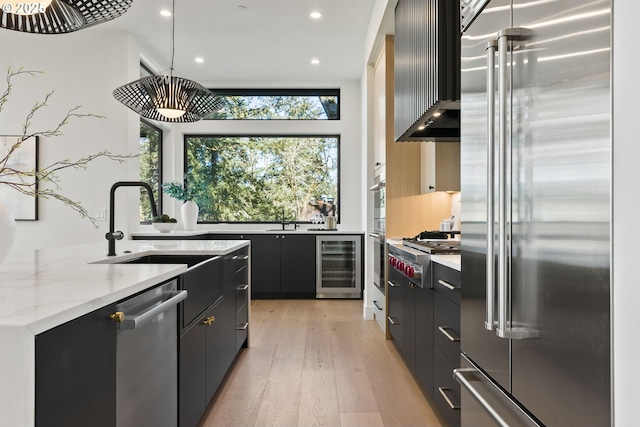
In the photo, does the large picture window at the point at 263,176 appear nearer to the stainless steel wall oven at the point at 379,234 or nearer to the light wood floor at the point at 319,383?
the stainless steel wall oven at the point at 379,234

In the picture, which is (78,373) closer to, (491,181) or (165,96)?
(491,181)

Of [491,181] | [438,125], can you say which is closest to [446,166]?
[438,125]

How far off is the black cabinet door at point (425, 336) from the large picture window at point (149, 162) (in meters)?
3.99

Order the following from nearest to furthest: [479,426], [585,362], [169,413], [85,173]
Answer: [585,362] < [479,426] < [169,413] < [85,173]

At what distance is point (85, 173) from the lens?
4.53 meters

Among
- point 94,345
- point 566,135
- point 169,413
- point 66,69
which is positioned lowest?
point 169,413

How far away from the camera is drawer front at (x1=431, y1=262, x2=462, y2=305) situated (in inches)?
70.4

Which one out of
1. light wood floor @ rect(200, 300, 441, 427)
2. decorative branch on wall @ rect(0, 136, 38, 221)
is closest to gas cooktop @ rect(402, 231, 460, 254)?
light wood floor @ rect(200, 300, 441, 427)

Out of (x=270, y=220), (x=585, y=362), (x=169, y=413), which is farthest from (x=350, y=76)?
(x=585, y=362)

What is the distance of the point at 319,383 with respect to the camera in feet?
8.79

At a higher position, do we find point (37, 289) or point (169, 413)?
point (37, 289)

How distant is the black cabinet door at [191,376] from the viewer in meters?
1.76

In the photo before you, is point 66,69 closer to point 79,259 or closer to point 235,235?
point 235,235

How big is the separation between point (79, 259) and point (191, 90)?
1.48 metres
